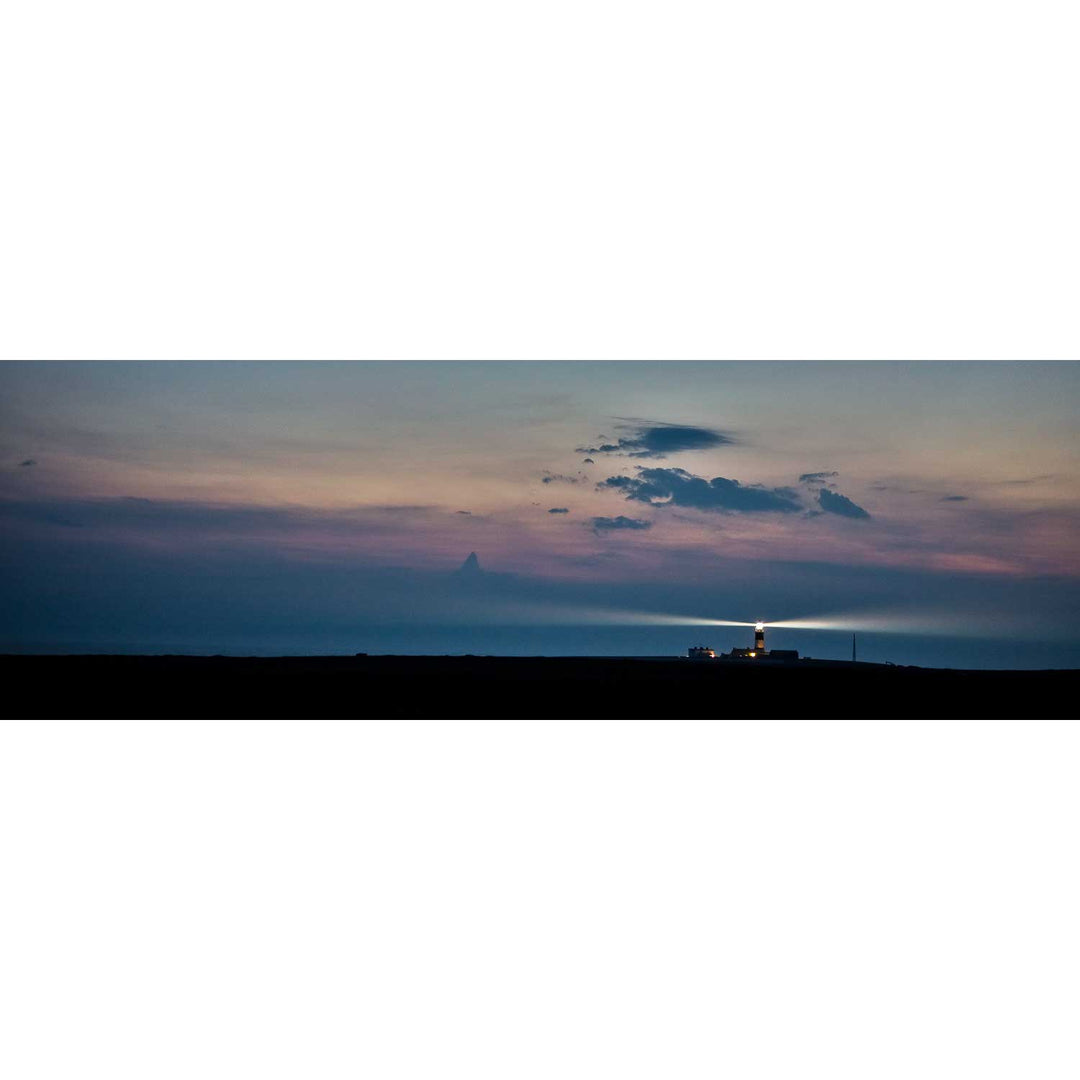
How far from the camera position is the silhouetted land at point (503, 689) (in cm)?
1283

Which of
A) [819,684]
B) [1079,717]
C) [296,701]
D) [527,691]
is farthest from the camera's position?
[819,684]

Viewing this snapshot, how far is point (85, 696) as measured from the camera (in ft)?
44.3

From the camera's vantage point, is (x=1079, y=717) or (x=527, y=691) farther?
(x=527, y=691)

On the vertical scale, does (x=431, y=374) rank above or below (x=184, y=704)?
above

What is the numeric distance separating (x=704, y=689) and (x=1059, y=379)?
16.7 ft

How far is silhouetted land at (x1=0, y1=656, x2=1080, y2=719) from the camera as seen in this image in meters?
12.8

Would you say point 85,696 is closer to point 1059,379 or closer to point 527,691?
point 527,691

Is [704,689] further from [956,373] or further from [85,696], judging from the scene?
[85,696]

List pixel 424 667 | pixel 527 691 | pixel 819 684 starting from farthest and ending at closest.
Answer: pixel 424 667 < pixel 819 684 < pixel 527 691

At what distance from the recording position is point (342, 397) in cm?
1446

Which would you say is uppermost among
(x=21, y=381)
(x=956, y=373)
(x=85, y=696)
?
(x=956, y=373)

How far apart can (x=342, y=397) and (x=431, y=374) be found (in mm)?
1103

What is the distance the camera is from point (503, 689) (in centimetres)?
1445

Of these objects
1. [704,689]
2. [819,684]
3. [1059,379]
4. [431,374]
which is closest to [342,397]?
[431,374]
